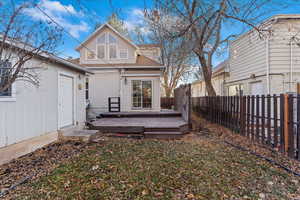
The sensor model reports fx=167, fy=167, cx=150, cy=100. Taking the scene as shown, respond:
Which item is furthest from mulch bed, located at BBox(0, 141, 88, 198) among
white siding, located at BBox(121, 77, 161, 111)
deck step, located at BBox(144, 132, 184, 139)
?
white siding, located at BBox(121, 77, 161, 111)

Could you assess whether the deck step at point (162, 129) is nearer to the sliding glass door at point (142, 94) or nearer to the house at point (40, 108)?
the house at point (40, 108)

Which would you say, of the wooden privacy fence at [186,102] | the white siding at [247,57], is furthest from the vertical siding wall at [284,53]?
the wooden privacy fence at [186,102]

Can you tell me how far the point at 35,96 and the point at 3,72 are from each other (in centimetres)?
153

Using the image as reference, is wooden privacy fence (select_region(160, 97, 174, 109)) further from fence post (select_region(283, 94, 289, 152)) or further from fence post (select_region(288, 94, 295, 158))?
fence post (select_region(288, 94, 295, 158))

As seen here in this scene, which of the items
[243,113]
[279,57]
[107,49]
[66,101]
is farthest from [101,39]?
[279,57]

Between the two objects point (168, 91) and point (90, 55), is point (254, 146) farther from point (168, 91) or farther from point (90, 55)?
point (168, 91)

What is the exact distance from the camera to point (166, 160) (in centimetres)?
391

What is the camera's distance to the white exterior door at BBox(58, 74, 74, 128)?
6312 millimetres

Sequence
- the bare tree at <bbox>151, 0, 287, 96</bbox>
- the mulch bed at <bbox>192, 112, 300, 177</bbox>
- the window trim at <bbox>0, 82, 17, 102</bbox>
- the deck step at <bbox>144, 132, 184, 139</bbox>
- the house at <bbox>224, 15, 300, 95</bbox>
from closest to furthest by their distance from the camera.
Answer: the mulch bed at <bbox>192, 112, 300, 177</bbox> → the window trim at <bbox>0, 82, 17, 102</bbox> → the bare tree at <bbox>151, 0, 287, 96</bbox> → the deck step at <bbox>144, 132, 184, 139</bbox> → the house at <bbox>224, 15, 300, 95</bbox>

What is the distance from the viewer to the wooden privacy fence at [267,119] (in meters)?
4.00

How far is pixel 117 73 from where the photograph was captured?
11.1 metres

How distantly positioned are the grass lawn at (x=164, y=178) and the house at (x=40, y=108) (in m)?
1.69

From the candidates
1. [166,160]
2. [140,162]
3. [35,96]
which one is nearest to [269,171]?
[166,160]

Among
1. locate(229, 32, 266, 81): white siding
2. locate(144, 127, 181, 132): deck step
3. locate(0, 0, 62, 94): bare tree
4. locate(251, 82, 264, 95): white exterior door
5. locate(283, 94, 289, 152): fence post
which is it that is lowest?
locate(144, 127, 181, 132): deck step
